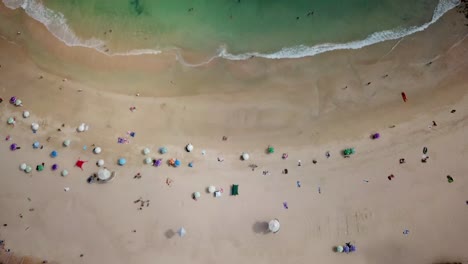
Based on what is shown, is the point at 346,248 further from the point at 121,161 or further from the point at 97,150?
the point at 97,150

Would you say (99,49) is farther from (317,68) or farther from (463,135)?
(463,135)

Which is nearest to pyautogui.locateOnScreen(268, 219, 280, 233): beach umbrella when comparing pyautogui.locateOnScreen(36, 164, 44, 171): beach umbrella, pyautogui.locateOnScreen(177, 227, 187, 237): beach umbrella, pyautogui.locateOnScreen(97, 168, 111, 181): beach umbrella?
pyautogui.locateOnScreen(177, 227, 187, 237): beach umbrella

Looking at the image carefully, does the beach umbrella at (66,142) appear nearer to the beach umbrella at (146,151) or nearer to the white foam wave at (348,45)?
the beach umbrella at (146,151)

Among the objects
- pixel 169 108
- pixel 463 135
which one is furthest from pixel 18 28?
pixel 463 135

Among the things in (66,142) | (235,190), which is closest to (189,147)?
(235,190)

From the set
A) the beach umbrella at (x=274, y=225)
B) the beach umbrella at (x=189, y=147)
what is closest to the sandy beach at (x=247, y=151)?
the beach umbrella at (x=189, y=147)

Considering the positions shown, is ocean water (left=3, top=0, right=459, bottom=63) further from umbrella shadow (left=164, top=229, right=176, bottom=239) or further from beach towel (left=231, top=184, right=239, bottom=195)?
umbrella shadow (left=164, top=229, right=176, bottom=239)
